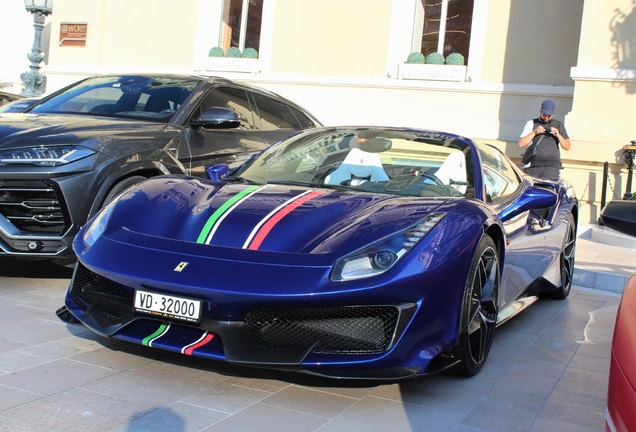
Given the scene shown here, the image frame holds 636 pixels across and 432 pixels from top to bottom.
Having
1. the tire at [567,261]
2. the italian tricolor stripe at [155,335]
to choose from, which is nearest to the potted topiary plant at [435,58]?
the tire at [567,261]

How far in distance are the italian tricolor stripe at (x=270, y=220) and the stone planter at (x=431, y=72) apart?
859 cm

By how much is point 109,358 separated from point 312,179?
1.45m

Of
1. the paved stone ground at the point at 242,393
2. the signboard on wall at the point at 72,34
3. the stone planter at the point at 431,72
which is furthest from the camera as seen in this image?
the signboard on wall at the point at 72,34

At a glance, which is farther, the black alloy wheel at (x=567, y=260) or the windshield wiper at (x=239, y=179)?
the black alloy wheel at (x=567, y=260)

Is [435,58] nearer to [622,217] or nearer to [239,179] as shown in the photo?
[239,179]

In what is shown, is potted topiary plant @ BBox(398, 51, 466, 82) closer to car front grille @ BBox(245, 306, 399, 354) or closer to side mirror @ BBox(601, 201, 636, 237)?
car front grille @ BBox(245, 306, 399, 354)

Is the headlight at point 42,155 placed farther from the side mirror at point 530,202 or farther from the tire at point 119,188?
the side mirror at point 530,202

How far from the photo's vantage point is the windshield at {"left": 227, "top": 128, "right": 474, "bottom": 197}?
13.4 ft

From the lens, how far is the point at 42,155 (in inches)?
180

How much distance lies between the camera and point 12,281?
198 inches

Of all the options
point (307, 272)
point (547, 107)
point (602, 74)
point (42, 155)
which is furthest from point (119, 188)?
point (602, 74)

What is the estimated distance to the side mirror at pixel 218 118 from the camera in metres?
5.41

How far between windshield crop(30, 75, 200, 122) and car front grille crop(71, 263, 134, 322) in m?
2.37

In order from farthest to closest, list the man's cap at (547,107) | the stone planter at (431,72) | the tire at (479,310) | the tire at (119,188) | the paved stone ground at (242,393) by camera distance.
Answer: the stone planter at (431,72) → the man's cap at (547,107) → the tire at (119,188) → the tire at (479,310) → the paved stone ground at (242,393)
